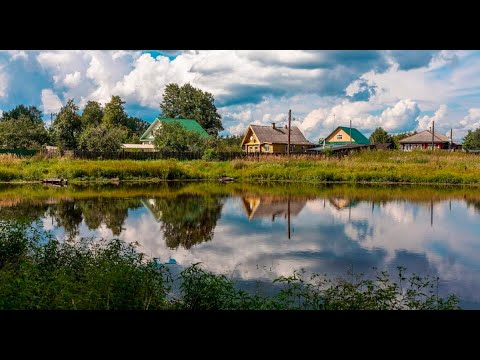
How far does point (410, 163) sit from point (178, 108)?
35.7 m

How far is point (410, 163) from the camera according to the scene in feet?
91.6

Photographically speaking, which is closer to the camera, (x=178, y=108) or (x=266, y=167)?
(x=266, y=167)

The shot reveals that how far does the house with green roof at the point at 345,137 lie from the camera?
5569cm

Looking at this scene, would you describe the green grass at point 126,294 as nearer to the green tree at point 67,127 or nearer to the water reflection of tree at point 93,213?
the water reflection of tree at point 93,213

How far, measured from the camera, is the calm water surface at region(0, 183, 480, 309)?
8258 mm

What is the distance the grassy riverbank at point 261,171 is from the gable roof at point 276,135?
59.7ft

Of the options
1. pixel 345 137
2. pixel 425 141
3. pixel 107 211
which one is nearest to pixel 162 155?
pixel 107 211

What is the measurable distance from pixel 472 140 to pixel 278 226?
56637 millimetres

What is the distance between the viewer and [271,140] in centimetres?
4672
